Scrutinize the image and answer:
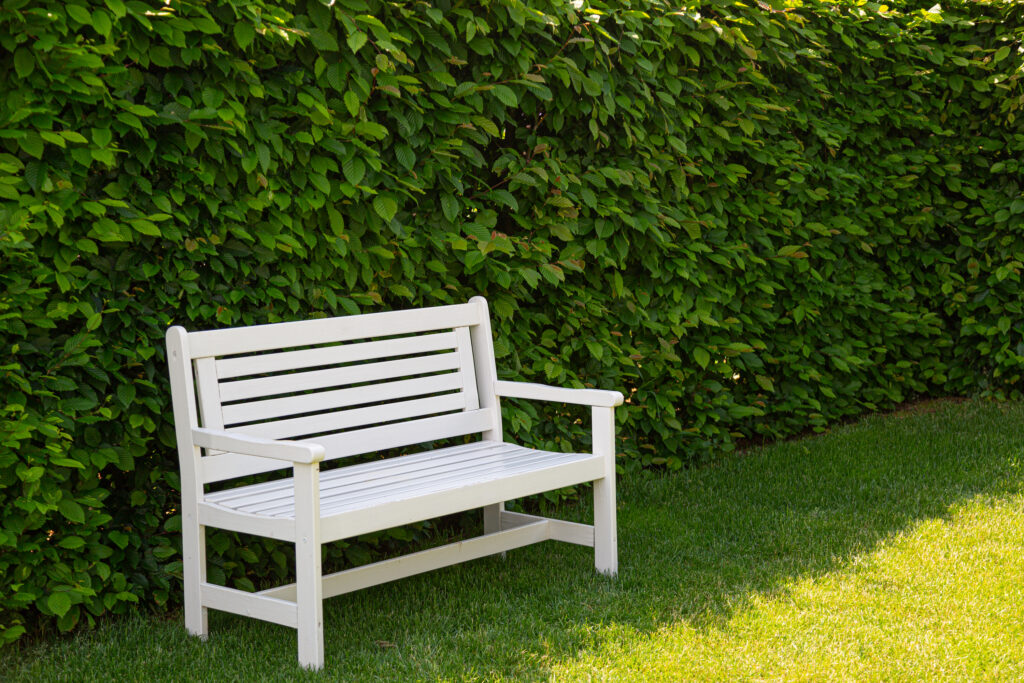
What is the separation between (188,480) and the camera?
10.4ft

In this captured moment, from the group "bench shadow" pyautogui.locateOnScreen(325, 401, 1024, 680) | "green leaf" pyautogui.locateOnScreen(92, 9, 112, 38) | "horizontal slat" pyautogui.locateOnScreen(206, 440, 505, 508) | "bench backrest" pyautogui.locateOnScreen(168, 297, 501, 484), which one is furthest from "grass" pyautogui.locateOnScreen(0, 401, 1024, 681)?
"green leaf" pyautogui.locateOnScreen(92, 9, 112, 38)

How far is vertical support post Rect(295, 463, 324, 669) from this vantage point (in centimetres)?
287

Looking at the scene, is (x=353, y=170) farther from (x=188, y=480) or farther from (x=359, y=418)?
(x=188, y=480)

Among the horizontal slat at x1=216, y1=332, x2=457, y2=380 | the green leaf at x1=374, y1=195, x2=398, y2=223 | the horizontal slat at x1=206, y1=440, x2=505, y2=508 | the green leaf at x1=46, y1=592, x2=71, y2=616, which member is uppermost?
the green leaf at x1=374, y1=195, x2=398, y2=223

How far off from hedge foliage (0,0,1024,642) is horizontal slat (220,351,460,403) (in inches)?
9.6

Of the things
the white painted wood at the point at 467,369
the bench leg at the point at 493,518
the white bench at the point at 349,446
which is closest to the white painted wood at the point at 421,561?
the white bench at the point at 349,446

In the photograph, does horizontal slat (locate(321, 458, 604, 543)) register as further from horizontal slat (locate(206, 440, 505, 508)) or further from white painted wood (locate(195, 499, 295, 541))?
horizontal slat (locate(206, 440, 505, 508))

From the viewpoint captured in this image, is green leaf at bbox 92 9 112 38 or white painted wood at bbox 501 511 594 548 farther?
white painted wood at bbox 501 511 594 548

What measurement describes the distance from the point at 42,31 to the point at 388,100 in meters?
1.23

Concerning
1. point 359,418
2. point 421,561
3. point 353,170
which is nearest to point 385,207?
point 353,170

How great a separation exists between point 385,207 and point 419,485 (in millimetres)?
1012

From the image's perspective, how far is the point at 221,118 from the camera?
3.23 m

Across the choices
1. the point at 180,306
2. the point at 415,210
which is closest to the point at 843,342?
the point at 415,210

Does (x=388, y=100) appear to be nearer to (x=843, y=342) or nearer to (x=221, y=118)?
(x=221, y=118)
